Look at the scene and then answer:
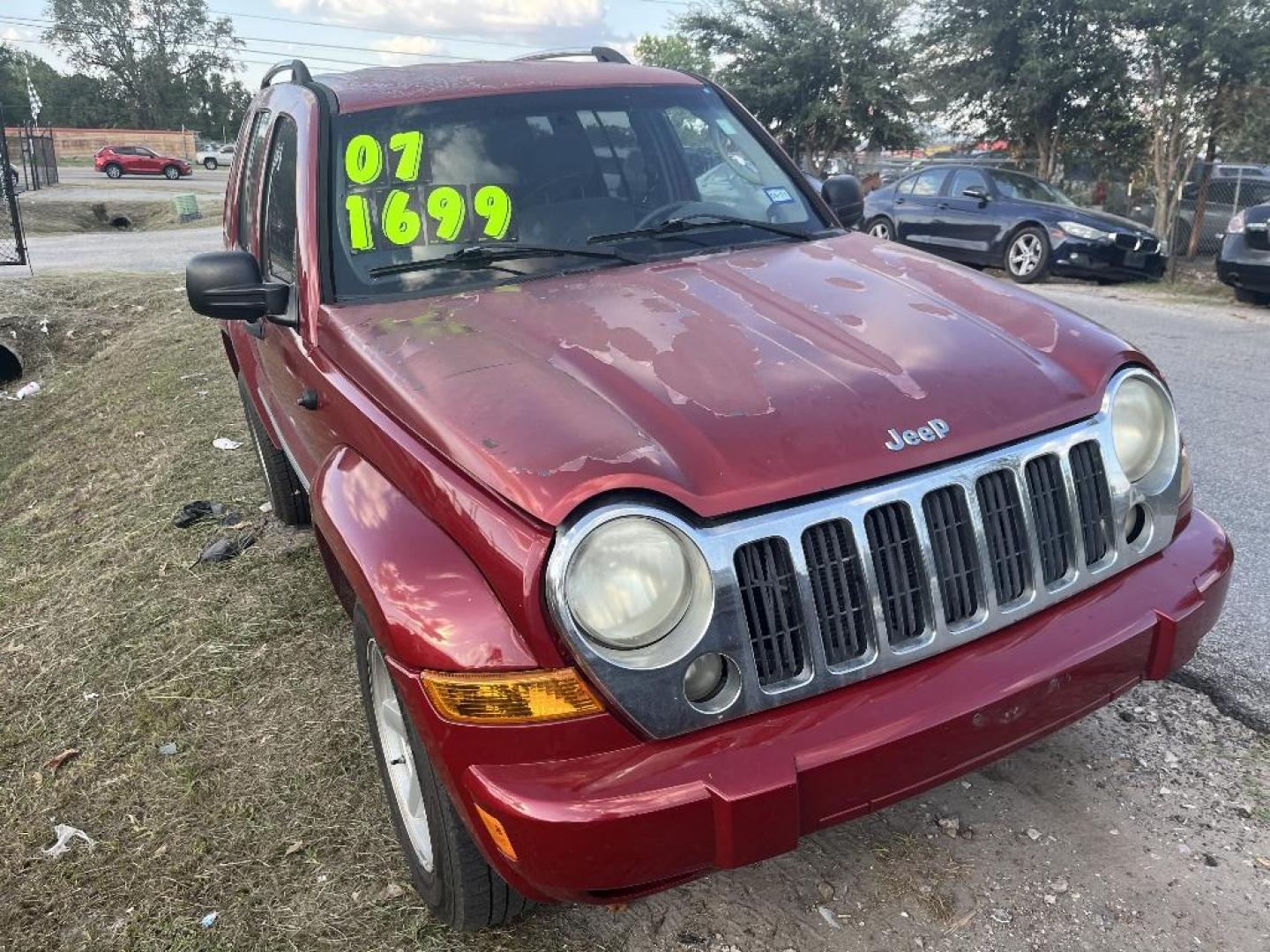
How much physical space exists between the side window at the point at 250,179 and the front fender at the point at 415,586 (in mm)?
2132

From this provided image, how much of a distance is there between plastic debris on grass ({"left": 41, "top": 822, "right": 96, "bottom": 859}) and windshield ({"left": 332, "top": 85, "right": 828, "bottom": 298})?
A: 169 cm

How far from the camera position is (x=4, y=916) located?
2572 millimetres

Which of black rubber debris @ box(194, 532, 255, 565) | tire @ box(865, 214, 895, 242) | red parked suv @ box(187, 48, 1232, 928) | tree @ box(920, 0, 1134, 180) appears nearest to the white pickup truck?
tree @ box(920, 0, 1134, 180)

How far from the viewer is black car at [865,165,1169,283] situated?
11805 millimetres

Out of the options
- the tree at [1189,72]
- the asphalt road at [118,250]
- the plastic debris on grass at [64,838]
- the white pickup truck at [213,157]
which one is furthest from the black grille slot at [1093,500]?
the white pickup truck at [213,157]

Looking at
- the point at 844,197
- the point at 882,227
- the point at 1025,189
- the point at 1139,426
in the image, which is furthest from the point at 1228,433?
the point at 882,227

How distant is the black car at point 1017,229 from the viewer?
11805mm

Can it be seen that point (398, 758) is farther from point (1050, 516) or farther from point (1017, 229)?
point (1017, 229)

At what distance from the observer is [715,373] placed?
7.19ft

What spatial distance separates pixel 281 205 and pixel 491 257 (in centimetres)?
84

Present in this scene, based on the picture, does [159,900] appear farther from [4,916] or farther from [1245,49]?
[1245,49]

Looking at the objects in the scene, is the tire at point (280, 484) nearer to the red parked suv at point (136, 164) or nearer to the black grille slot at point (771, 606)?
the black grille slot at point (771, 606)

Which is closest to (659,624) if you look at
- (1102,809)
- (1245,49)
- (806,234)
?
(1102,809)

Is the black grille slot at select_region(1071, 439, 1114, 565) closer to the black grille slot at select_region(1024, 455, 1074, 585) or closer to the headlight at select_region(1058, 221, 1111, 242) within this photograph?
the black grille slot at select_region(1024, 455, 1074, 585)
